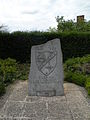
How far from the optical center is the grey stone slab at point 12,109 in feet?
15.0

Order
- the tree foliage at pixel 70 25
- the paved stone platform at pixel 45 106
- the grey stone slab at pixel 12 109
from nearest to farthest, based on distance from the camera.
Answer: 1. the paved stone platform at pixel 45 106
2. the grey stone slab at pixel 12 109
3. the tree foliage at pixel 70 25

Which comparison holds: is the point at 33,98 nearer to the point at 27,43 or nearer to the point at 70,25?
the point at 27,43

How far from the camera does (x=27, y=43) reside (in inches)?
464

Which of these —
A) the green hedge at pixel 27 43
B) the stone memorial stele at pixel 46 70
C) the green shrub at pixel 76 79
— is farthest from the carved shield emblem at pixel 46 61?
the green hedge at pixel 27 43

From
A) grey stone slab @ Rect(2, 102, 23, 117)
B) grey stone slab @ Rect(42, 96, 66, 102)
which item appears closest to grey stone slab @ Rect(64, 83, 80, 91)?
grey stone slab @ Rect(42, 96, 66, 102)

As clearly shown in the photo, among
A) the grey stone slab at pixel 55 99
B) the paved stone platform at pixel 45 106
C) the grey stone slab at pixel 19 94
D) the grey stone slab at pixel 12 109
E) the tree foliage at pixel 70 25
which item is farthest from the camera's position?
the tree foliage at pixel 70 25

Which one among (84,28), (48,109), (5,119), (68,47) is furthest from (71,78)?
(84,28)

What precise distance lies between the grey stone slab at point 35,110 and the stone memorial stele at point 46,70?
2.56 ft

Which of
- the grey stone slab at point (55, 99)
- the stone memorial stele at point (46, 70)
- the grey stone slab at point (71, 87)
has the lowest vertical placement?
the grey stone slab at point (71, 87)

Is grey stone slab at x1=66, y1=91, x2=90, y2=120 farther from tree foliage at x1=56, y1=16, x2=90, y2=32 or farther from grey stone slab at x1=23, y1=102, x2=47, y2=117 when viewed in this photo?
tree foliage at x1=56, y1=16, x2=90, y2=32

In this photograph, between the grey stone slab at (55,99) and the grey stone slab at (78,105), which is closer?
the grey stone slab at (78,105)

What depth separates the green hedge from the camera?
11.7m

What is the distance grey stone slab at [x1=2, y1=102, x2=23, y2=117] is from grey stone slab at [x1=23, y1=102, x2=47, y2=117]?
0.38 feet

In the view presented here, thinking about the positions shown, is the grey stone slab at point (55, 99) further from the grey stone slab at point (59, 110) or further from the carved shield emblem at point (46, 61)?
the carved shield emblem at point (46, 61)
